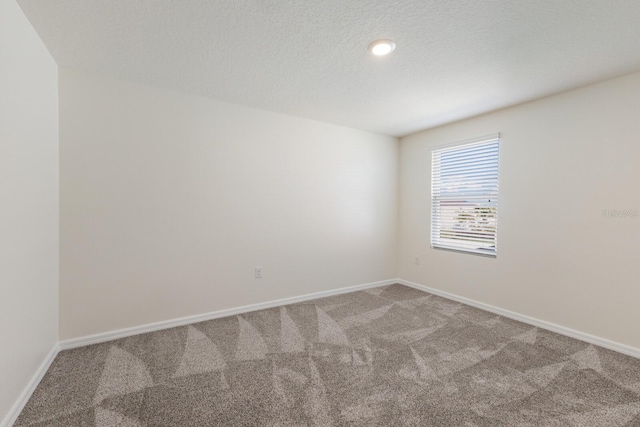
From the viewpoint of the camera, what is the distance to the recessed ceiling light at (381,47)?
1883 mm

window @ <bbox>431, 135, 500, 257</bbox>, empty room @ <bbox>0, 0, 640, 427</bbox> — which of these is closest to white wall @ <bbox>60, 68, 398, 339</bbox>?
empty room @ <bbox>0, 0, 640, 427</bbox>

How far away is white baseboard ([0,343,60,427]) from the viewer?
146cm

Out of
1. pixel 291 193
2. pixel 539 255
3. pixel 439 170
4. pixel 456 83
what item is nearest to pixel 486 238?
pixel 539 255

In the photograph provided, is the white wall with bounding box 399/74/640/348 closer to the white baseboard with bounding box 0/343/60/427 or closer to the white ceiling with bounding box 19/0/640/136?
the white ceiling with bounding box 19/0/640/136

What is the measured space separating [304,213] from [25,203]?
2.42 metres

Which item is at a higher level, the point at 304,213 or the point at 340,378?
the point at 304,213

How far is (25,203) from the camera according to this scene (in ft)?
5.51

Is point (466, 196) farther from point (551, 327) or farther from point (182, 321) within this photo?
point (182, 321)

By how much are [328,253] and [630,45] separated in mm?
3201

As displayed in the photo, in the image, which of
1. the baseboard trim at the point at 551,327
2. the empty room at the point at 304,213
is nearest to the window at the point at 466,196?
the empty room at the point at 304,213

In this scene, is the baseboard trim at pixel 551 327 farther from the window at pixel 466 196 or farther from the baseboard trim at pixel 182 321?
the baseboard trim at pixel 182 321

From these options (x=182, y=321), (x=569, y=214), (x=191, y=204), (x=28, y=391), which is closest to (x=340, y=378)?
(x=182, y=321)

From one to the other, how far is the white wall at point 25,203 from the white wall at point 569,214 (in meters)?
4.03

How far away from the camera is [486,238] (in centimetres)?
324
